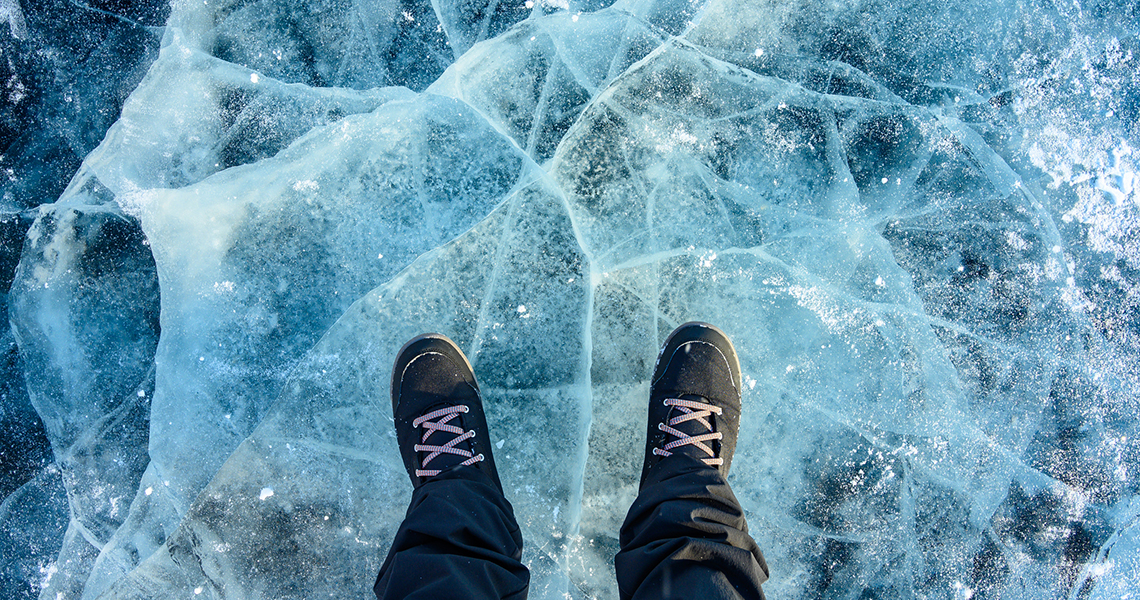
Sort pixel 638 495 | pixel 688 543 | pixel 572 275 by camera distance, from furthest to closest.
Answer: pixel 572 275
pixel 638 495
pixel 688 543

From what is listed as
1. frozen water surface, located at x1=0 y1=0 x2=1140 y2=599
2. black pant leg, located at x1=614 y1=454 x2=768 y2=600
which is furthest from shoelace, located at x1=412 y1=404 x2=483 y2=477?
black pant leg, located at x1=614 y1=454 x2=768 y2=600

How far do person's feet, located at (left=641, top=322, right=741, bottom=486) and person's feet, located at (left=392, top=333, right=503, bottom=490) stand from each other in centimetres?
51

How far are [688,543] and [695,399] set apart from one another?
1.48ft

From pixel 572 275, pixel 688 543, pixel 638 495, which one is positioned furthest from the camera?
pixel 572 275

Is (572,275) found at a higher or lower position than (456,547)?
higher

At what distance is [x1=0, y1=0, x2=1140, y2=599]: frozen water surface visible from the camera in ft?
5.74

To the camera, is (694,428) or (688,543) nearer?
(688,543)

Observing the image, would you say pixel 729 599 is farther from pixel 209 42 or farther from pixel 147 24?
pixel 147 24

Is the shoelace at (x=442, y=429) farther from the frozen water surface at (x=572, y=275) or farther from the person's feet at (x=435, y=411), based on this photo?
the frozen water surface at (x=572, y=275)

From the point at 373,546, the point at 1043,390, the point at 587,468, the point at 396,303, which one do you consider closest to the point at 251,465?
the point at 373,546

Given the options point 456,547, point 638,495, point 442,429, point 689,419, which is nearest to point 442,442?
point 442,429

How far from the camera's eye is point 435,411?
1.66 m

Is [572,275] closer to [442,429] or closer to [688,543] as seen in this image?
[442,429]

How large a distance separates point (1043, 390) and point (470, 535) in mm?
1769
